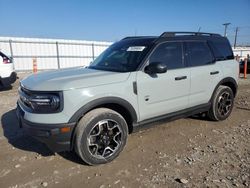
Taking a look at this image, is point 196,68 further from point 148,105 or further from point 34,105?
point 34,105

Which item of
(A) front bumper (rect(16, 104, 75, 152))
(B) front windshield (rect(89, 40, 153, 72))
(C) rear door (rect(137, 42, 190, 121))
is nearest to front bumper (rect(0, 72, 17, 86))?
(B) front windshield (rect(89, 40, 153, 72))

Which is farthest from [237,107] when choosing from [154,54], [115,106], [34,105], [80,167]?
[34,105]

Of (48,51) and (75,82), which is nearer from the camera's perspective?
(75,82)

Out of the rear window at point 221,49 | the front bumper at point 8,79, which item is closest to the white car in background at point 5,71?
the front bumper at point 8,79

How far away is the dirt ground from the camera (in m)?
2.99

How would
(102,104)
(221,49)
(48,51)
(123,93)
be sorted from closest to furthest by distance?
(102,104) → (123,93) → (221,49) → (48,51)

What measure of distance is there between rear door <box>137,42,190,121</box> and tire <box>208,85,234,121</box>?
3.17 feet

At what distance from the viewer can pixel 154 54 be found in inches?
154

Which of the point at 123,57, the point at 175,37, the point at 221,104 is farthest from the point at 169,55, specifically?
the point at 221,104

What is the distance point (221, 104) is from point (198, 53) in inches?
54.1

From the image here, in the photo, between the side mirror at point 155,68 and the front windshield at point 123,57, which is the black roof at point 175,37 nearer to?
the front windshield at point 123,57

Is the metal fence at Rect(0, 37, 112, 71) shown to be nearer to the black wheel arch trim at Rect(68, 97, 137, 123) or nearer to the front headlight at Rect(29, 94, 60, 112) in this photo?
the front headlight at Rect(29, 94, 60, 112)

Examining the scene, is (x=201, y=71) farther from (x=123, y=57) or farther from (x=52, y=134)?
(x=52, y=134)

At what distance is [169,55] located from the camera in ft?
13.5
